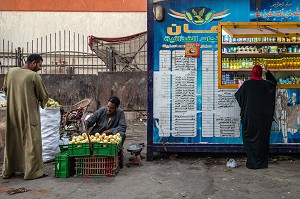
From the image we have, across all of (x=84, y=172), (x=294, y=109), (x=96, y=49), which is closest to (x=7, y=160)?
(x=84, y=172)

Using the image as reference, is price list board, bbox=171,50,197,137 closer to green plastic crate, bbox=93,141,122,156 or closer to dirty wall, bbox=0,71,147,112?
green plastic crate, bbox=93,141,122,156

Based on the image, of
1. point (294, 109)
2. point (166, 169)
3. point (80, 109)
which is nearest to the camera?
point (166, 169)

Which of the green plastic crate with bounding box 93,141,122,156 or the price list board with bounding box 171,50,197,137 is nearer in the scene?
the green plastic crate with bounding box 93,141,122,156

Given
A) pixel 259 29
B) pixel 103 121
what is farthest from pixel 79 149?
pixel 259 29

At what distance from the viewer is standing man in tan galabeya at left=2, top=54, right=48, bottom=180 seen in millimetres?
5645

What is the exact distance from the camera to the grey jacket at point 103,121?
662 centimetres

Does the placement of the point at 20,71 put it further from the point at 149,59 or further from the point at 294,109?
the point at 294,109

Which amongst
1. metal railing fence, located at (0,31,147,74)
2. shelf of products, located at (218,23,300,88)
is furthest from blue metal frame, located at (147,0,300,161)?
metal railing fence, located at (0,31,147,74)

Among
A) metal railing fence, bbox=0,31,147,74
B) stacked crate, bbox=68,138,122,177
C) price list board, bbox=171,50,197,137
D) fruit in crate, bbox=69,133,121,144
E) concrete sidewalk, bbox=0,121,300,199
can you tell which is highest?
metal railing fence, bbox=0,31,147,74

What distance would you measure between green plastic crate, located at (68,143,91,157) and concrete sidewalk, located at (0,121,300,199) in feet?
1.22

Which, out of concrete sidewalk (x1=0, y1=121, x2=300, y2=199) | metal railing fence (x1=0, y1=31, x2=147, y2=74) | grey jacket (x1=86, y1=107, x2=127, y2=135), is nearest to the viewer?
concrete sidewalk (x1=0, y1=121, x2=300, y2=199)

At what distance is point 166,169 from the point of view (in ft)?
20.6

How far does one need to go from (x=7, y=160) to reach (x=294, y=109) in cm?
484

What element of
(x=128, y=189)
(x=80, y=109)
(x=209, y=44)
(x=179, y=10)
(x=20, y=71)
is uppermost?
(x=179, y=10)
